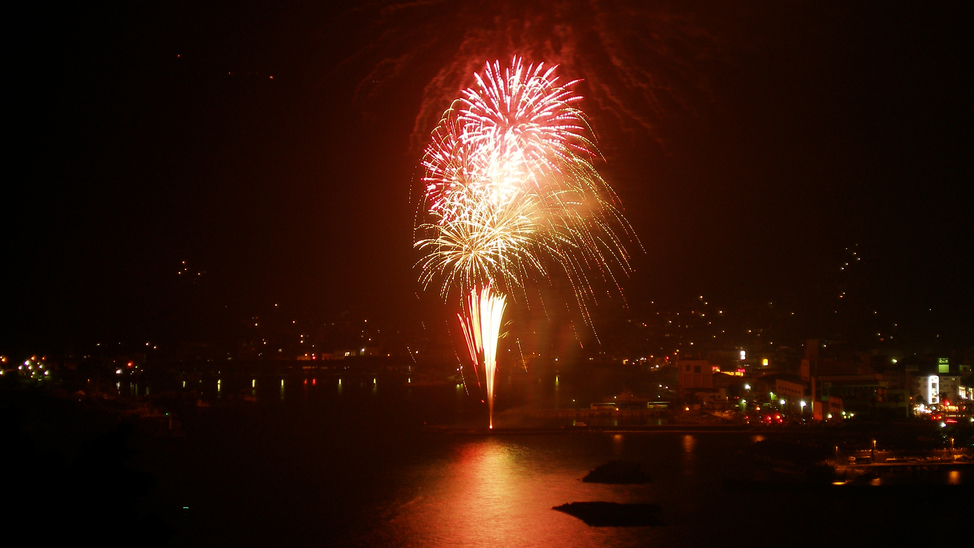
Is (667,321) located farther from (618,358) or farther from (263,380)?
(263,380)

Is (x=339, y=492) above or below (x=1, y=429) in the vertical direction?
below

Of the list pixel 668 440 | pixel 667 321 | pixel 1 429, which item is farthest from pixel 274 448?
pixel 667 321

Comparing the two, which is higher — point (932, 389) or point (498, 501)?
point (932, 389)

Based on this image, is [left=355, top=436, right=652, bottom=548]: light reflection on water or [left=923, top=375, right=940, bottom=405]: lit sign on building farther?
[left=923, top=375, right=940, bottom=405]: lit sign on building

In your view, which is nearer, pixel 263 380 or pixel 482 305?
pixel 482 305

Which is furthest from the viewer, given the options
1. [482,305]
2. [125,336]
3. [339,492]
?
[125,336]

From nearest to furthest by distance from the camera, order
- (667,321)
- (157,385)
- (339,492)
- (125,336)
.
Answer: (339,492) → (157,385) → (125,336) → (667,321)

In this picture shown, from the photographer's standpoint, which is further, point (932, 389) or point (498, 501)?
point (932, 389)

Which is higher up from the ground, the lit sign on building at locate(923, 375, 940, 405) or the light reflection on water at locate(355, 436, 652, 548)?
the lit sign on building at locate(923, 375, 940, 405)

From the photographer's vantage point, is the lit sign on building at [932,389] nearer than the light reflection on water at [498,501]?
No

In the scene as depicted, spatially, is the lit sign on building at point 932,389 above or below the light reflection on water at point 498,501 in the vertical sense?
above
